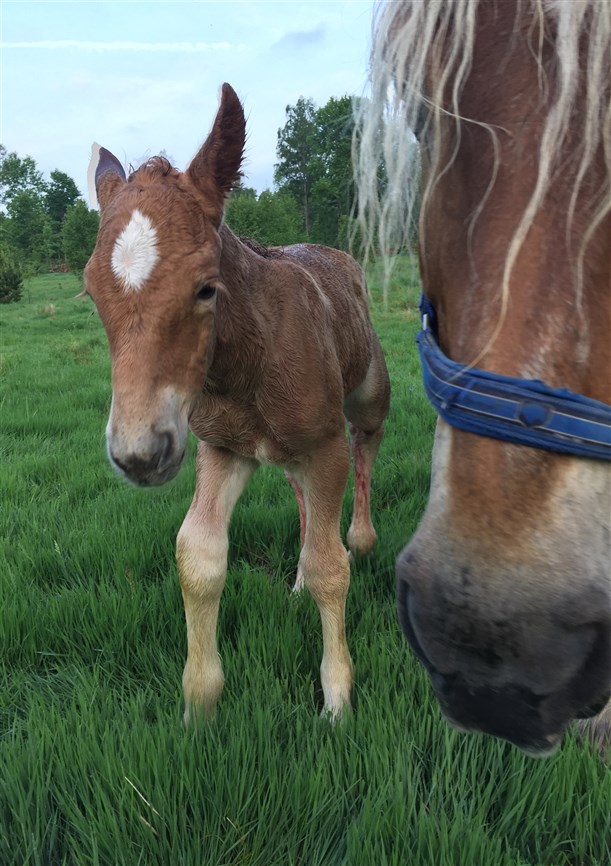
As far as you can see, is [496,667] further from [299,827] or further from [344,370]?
[344,370]

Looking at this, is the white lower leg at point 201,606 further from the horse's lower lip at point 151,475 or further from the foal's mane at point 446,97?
the foal's mane at point 446,97

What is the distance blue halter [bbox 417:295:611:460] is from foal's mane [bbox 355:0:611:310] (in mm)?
152

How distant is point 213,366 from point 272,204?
606 inches

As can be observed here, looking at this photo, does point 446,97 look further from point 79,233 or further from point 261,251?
point 79,233

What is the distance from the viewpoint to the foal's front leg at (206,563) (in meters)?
2.32

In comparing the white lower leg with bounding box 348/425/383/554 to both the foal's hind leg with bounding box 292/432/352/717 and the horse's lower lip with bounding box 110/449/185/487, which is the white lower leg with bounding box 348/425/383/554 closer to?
the foal's hind leg with bounding box 292/432/352/717

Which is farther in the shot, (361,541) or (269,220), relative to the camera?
(269,220)

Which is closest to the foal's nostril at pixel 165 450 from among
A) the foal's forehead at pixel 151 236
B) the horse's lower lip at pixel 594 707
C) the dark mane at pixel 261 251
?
the foal's forehead at pixel 151 236

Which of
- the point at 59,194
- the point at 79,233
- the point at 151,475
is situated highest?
the point at 59,194

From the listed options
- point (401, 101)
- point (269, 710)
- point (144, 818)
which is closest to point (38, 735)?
point (144, 818)

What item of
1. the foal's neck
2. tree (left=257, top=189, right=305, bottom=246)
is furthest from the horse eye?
tree (left=257, top=189, right=305, bottom=246)

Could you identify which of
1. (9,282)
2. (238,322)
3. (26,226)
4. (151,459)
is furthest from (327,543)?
(26,226)

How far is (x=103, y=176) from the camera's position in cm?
227

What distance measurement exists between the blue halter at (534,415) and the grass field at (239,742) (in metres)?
0.78
